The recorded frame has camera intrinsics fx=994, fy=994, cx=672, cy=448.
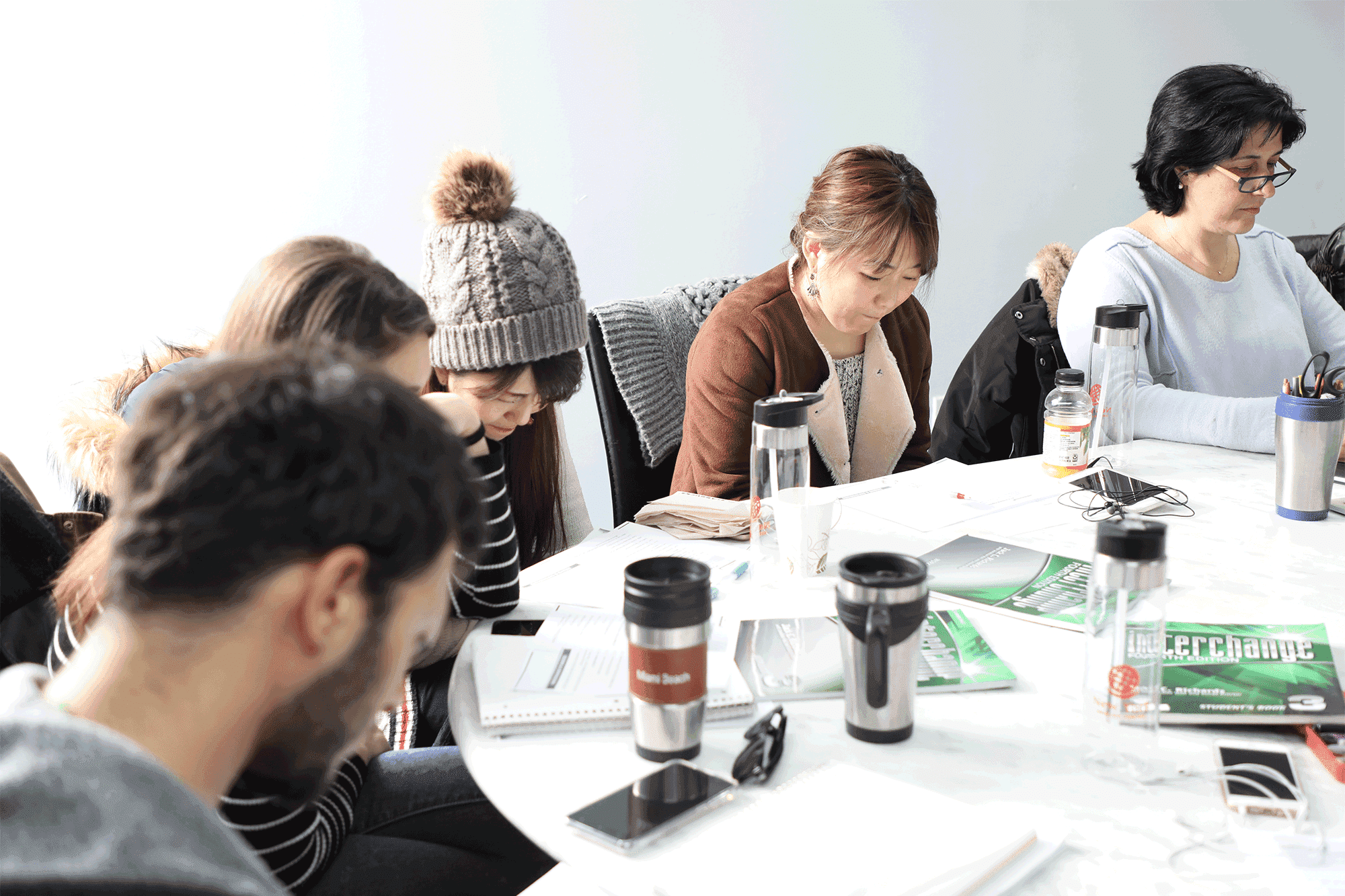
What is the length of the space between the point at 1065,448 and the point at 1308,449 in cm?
37

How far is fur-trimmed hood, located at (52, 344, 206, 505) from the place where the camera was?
128 cm

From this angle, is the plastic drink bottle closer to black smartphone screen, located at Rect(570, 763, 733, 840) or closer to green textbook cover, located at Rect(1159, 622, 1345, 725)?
green textbook cover, located at Rect(1159, 622, 1345, 725)

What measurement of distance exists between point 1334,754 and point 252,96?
242 centimetres

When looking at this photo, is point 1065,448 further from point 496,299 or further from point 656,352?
point 496,299

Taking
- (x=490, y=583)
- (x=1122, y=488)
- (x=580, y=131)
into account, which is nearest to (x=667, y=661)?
(x=490, y=583)

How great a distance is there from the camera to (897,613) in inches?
34.7

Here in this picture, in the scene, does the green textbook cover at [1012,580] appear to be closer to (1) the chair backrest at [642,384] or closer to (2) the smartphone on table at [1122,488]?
(2) the smartphone on table at [1122,488]

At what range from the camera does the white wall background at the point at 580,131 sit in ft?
7.44

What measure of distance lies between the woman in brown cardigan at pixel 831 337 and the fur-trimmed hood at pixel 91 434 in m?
0.95

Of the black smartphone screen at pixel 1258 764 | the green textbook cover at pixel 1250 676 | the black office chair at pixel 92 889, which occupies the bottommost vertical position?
the black smartphone screen at pixel 1258 764

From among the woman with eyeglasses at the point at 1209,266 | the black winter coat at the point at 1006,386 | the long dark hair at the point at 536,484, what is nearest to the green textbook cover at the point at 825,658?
the long dark hair at the point at 536,484

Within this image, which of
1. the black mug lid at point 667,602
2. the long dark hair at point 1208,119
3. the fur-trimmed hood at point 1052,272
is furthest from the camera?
the fur-trimmed hood at point 1052,272

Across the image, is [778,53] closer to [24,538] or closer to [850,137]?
[850,137]

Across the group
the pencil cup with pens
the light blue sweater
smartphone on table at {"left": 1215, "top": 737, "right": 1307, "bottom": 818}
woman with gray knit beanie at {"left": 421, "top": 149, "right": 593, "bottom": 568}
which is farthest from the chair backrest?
smartphone on table at {"left": 1215, "top": 737, "right": 1307, "bottom": 818}
